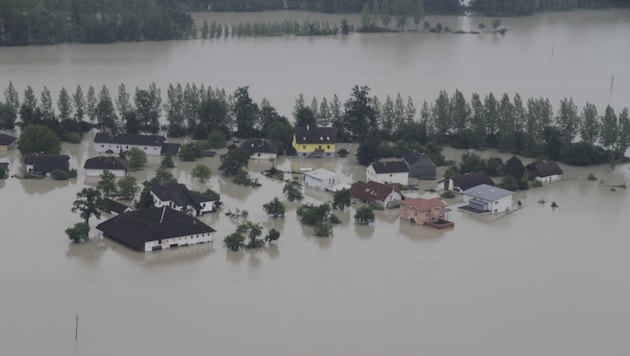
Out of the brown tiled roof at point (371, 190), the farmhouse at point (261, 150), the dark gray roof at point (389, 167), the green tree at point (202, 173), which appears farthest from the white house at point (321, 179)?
the farmhouse at point (261, 150)

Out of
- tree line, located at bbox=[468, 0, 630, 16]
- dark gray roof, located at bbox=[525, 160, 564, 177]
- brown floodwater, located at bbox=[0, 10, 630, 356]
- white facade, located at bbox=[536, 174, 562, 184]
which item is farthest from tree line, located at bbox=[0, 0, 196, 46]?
white facade, located at bbox=[536, 174, 562, 184]

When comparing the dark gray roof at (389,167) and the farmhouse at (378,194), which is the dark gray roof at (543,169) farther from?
the farmhouse at (378,194)

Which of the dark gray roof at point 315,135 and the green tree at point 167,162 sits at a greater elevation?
the dark gray roof at point 315,135

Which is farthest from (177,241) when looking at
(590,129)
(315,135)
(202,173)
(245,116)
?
(590,129)

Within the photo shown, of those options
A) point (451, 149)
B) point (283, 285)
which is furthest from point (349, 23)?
point (283, 285)

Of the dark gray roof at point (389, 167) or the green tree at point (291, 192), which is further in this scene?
the dark gray roof at point (389, 167)
